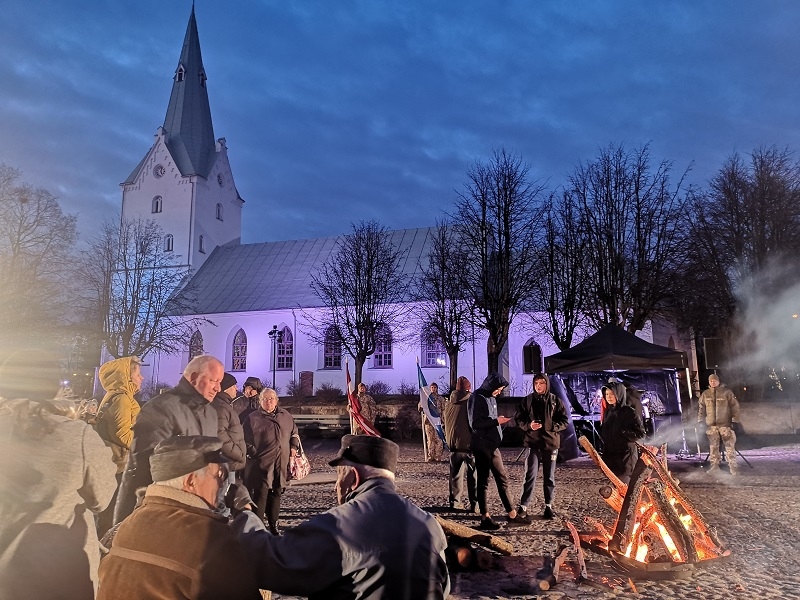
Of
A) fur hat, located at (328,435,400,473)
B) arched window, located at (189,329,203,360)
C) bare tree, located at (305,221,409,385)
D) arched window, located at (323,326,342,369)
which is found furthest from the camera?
arched window, located at (189,329,203,360)

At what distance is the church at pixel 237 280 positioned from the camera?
120ft

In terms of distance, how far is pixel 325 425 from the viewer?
82.7 feet

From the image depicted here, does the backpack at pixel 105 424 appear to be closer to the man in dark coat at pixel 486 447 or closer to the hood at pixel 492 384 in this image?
the man in dark coat at pixel 486 447

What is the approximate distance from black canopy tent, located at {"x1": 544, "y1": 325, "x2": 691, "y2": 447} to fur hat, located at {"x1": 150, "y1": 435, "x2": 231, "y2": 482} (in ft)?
43.5

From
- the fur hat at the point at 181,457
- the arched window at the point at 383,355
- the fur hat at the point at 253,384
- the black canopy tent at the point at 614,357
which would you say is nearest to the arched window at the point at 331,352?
the arched window at the point at 383,355

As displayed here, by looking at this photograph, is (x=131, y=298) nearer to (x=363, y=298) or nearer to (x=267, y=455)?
(x=363, y=298)

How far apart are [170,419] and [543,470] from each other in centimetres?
576

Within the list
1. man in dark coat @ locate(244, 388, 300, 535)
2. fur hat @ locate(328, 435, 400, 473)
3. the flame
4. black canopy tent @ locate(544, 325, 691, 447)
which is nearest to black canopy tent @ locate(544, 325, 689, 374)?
black canopy tent @ locate(544, 325, 691, 447)

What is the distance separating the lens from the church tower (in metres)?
46.8

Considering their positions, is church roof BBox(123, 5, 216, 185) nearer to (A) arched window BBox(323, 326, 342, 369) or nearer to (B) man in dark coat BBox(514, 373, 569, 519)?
(A) arched window BBox(323, 326, 342, 369)

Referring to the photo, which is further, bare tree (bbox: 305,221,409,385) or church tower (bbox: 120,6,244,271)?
church tower (bbox: 120,6,244,271)

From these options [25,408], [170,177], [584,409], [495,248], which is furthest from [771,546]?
[170,177]

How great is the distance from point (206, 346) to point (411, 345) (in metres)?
15.3

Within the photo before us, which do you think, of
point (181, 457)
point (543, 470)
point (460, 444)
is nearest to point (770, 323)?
point (543, 470)
